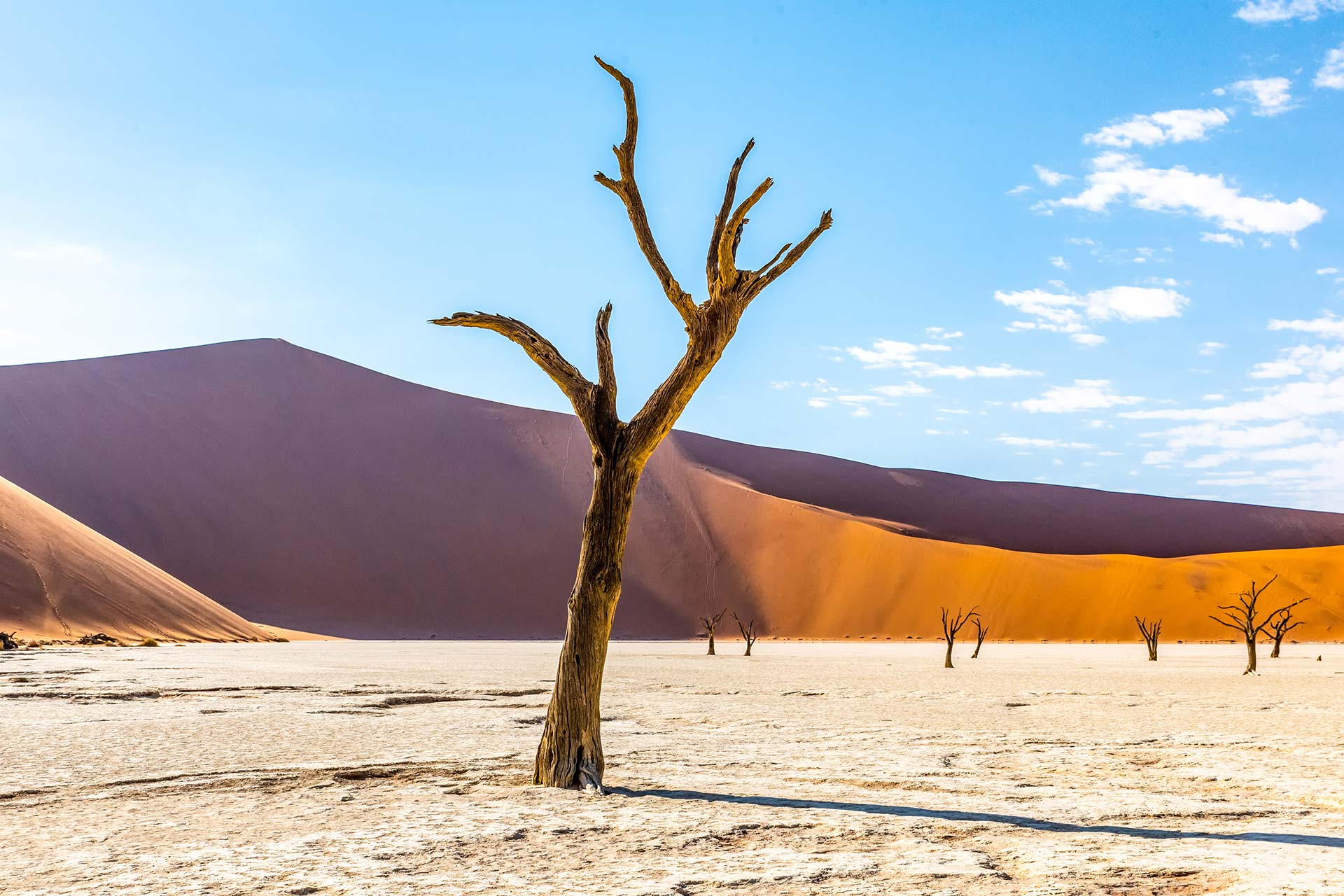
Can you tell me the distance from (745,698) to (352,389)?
225 ft

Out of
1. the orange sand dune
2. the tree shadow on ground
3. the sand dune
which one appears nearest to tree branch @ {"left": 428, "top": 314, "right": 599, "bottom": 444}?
the tree shadow on ground

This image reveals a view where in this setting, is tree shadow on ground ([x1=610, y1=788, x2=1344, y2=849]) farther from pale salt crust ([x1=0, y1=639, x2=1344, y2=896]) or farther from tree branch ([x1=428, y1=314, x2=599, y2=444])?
tree branch ([x1=428, y1=314, x2=599, y2=444])

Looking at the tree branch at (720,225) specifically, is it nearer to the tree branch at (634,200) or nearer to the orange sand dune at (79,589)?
the tree branch at (634,200)

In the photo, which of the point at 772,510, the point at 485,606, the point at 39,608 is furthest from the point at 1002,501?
the point at 39,608

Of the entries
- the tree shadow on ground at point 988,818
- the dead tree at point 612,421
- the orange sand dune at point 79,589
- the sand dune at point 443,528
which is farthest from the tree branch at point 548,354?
the sand dune at point 443,528

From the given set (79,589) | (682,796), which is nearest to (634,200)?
(682,796)

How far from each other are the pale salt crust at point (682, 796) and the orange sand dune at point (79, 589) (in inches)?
888

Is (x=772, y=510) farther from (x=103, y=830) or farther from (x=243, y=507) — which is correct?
(x=103, y=830)

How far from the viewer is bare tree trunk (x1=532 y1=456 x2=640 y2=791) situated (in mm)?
7961

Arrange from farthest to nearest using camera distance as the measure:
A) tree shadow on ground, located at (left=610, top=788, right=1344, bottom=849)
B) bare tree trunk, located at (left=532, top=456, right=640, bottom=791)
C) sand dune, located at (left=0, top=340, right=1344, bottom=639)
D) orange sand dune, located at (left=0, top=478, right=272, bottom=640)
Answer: sand dune, located at (left=0, top=340, right=1344, bottom=639), orange sand dune, located at (left=0, top=478, right=272, bottom=640), bare tree trunk, located at (left=532, top=456, right=640, bottom=791), tree shadow on ground, located at (left=610, top=788, right=1344, bottom=849)

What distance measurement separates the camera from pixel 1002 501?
100 meters

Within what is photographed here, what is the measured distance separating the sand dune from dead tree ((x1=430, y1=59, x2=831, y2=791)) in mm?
55012

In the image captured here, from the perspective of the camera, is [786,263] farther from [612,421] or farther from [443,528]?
[443,528]

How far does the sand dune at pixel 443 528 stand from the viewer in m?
63.5
